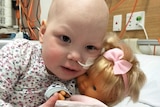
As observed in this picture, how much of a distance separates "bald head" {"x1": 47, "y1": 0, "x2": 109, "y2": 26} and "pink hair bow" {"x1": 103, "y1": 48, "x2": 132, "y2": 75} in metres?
0.11

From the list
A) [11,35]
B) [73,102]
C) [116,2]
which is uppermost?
[116,2]

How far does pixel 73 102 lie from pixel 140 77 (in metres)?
0.26

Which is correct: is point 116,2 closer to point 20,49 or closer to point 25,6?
point 25,6

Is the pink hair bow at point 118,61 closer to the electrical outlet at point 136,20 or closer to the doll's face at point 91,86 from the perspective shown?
the doll's face at point 91,86

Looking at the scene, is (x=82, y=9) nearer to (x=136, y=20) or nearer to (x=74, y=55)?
(x=74, y=55)

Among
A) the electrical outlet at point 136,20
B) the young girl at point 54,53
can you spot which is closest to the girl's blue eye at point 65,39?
the young girl at point 54,53

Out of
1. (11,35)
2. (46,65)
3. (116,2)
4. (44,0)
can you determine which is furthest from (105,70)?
(44,0)

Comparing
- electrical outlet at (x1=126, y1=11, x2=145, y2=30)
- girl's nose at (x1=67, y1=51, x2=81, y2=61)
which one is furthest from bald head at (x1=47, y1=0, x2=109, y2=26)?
electrical outlet at (x1=126, y1=11, x2=145, y2=30)

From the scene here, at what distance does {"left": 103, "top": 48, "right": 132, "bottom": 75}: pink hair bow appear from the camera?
2.45 ft

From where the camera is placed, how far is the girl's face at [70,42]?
2.29 ft

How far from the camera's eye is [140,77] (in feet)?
2.65

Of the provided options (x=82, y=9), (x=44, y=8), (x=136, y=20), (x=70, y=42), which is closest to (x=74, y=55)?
(x=70, y=42)

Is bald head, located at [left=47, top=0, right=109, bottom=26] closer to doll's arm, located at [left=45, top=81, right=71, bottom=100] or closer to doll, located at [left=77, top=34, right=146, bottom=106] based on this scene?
doll, located at [left=77, top=34, right=146, bottom=106]

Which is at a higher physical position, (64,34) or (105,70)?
(64,34)
